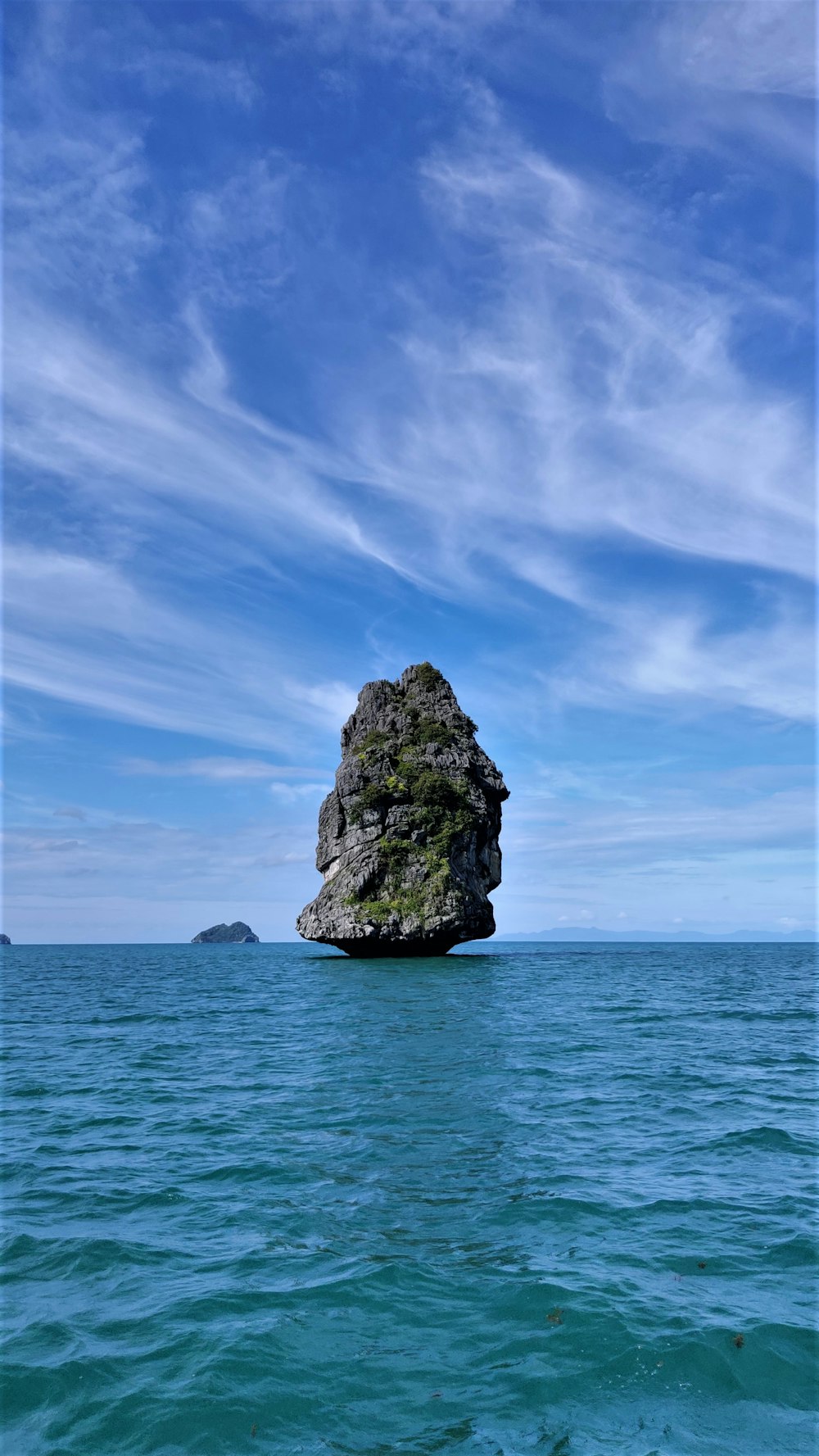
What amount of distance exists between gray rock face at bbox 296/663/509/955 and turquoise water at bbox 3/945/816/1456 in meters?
49.3

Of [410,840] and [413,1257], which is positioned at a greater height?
[410,840]

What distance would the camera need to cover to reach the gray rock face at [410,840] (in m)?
70.2

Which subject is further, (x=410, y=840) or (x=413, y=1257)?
(x=410, y=840)

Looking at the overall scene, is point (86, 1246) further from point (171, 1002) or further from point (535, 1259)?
point (171, 1002)

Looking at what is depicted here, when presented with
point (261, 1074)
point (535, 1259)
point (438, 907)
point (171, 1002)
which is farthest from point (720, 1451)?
point (438, 907)

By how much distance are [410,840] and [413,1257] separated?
214 ft

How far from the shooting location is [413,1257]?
918 cm

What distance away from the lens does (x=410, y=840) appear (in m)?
74.2

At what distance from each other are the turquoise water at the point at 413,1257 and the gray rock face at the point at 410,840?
49.3m

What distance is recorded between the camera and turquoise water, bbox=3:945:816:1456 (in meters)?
6.51

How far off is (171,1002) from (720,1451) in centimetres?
3989

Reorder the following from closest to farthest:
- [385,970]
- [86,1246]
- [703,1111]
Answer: [86,1246] → [703,1111] → [385,970]

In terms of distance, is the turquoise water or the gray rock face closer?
the turquoise water

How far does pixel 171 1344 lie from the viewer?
7.48 metres
